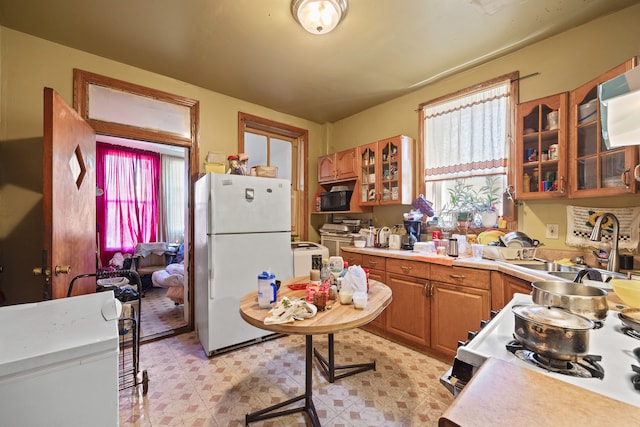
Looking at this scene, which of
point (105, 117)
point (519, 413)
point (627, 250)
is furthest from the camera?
point (105, 117)

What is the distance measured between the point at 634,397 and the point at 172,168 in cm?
633

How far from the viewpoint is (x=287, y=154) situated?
3928 mm

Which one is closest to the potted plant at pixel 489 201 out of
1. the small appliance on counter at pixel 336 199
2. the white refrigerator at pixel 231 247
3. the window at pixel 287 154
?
the small appliance on counter at pixel 336 199

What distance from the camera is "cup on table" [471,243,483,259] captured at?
230 centimetres

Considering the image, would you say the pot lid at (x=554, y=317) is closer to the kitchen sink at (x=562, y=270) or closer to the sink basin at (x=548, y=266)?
the kitchen sink at (x=562, y=270)

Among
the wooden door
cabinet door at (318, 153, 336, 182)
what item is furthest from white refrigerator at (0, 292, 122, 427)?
cabinet door at (318, 153, 336, 182)

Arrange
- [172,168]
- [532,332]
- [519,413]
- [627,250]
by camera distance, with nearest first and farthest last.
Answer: [519,413] < [532,332] < [627,250] < [172,168]

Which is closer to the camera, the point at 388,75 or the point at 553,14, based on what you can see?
the point at 553,14

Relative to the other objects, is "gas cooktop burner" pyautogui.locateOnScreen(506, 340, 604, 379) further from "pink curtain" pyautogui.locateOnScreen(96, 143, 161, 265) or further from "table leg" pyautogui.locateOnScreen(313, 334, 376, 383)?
"pink curtain" pyautogui.locateOnScreen(96, 143, 161, 265)

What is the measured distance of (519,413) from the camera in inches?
19.0

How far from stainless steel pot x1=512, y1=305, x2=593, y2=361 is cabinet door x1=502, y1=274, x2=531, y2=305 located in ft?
3.94

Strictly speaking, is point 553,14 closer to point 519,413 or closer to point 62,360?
point 519,413

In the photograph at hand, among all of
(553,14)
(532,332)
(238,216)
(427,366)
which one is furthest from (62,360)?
(553,14)

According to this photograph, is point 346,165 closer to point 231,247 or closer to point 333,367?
point 231,247
